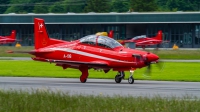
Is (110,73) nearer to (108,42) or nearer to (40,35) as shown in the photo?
(40,35)

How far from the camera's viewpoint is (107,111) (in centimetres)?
1514

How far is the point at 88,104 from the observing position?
1617cm

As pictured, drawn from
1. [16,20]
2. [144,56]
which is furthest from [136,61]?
[16,20]

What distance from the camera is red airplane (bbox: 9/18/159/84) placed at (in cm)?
2755

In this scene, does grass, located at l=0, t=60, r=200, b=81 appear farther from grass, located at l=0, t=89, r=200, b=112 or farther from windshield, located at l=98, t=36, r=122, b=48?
grass, located at l=0, t=89, r=200, b=112

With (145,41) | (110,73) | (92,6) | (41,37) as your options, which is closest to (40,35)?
(41,37)

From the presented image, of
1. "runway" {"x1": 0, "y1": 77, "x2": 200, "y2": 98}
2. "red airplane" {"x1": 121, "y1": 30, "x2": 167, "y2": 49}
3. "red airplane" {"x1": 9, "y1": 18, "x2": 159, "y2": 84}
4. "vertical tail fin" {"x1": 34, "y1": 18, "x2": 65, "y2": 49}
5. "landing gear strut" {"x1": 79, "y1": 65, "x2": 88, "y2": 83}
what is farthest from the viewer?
"red airplane" {"x1": 121, "y1": 30, "x2": 167, "y2": 49}

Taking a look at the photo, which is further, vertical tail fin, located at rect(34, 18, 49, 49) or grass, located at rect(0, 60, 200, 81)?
grass, located at rect(0, 60, 200, 81)

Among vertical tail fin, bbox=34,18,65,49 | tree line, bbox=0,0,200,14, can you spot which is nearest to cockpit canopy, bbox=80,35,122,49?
vertical tail fin, bbox=34,18,65,49

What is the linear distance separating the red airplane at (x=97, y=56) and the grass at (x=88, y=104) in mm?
10113

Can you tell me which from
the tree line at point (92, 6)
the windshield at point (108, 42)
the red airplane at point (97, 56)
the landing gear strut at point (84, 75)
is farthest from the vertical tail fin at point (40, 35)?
the tree line at point (92, 6)

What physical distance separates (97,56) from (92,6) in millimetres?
111814

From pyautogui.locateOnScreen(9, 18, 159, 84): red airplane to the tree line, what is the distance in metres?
102

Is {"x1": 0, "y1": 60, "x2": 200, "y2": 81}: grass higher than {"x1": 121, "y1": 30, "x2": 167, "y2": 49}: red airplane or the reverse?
higher
